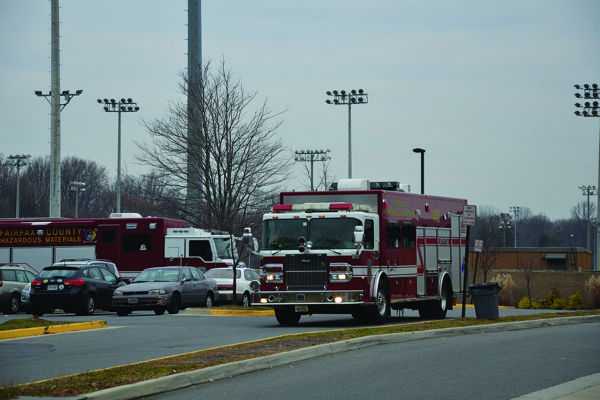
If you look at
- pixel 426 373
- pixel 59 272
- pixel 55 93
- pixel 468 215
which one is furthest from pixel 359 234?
pixel 55 93

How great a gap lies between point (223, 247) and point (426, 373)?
1060 inches

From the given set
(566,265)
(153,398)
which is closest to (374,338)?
(153,398)

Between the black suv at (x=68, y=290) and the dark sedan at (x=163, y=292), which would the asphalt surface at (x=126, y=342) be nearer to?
the dark sedan at (x=163, y=292)

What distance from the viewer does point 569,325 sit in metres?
26.2

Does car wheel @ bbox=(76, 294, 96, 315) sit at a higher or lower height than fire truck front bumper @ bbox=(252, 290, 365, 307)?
lower

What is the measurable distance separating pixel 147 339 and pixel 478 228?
249ft

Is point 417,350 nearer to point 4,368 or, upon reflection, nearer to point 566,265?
point 4,368

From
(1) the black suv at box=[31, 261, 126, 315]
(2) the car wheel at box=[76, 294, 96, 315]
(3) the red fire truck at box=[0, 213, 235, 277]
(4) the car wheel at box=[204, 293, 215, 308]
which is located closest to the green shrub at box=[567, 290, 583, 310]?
(3) the red fire truck at box=[0, 213, 235, 277]

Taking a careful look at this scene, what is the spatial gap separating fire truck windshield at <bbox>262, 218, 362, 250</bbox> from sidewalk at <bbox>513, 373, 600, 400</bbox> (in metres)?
10.4

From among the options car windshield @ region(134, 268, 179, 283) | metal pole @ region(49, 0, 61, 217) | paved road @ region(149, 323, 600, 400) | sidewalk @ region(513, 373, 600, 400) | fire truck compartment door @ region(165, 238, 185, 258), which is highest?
metal pole @ region(49, 0, 61, 217)

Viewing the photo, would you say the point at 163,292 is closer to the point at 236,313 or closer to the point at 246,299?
the point at 236,313

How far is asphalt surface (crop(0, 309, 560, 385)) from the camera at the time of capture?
1587 centimetres

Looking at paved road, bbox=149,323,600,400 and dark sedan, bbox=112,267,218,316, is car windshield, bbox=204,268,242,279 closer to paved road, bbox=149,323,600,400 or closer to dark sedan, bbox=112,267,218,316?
dark sedan, bbox=112,267,218,316

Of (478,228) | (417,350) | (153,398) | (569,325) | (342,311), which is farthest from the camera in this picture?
(478,228)
